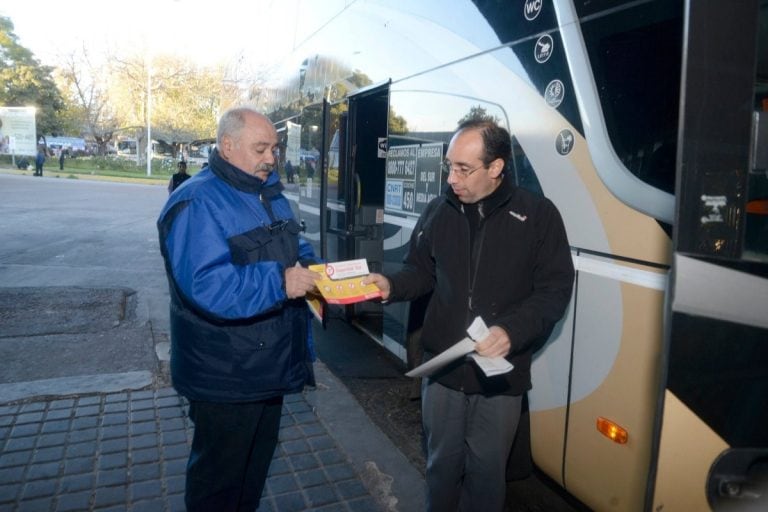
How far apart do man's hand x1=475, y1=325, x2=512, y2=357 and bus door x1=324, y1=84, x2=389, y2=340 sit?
3.53 meters

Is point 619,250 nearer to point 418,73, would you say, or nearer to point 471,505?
point 471,505

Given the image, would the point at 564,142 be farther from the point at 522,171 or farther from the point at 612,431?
the point at 612,431

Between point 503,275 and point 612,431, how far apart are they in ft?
2.70

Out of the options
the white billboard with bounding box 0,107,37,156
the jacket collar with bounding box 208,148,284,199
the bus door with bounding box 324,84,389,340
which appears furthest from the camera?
the white billboard with bounding box 0,107,37,156

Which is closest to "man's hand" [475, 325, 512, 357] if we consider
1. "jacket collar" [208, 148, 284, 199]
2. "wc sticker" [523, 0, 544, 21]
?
"jacket collar" [208, 148, 284, 199]

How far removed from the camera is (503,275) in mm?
2418

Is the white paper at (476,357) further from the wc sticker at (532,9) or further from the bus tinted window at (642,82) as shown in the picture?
the wc sticker at (532,9)

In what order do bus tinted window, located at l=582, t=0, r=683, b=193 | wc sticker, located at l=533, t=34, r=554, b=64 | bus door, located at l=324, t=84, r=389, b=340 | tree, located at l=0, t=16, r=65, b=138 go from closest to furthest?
bus tinted window, located at l=582, t=0, r=683, b=193, wc sticker, located at l=533, t=34, r=554, b=64, bus door, located at l=324, t=84, r=389, b=340, tree, located at l=0, t=16, r=65, b=138

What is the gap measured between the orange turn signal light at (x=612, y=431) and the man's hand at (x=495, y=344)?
665mm

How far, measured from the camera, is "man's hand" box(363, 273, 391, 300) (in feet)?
8.48

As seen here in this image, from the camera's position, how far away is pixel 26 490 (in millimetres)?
3191

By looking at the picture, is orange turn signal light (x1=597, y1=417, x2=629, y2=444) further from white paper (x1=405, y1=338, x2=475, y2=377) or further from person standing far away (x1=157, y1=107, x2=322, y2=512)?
person standing far away (x1=157, y1=107, x2=322, y2=512)

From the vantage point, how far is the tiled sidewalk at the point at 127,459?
125 inches

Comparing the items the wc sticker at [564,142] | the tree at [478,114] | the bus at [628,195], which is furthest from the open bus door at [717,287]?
the tree at [478,114]
